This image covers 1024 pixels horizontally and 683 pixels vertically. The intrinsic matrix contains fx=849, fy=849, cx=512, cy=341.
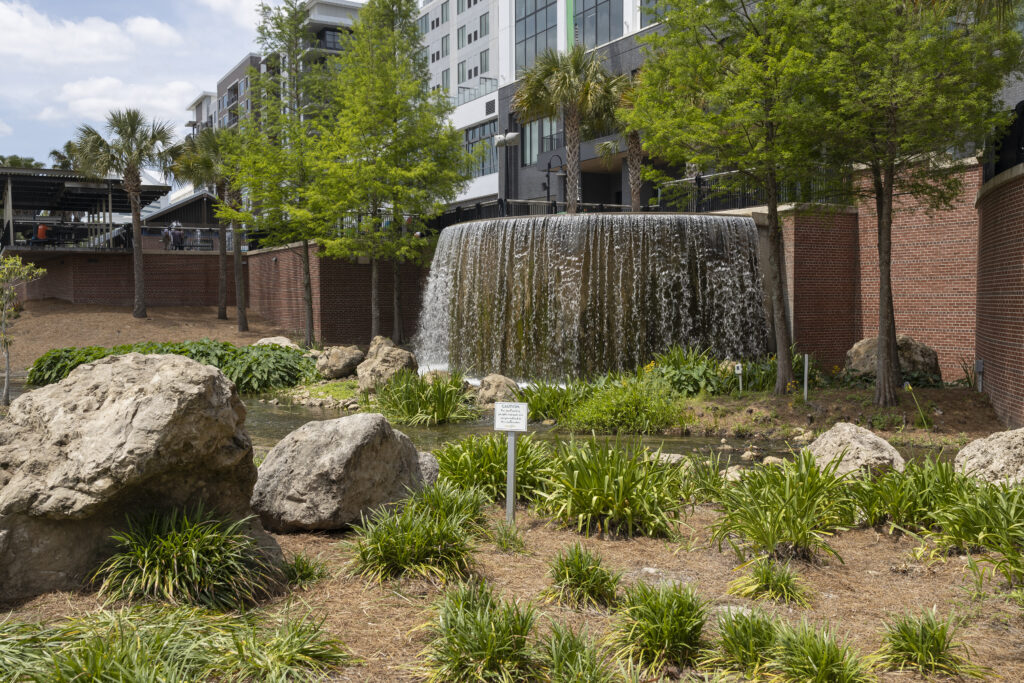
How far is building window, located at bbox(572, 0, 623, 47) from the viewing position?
38031 mm

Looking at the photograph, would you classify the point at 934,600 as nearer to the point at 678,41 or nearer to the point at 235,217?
the point at 678,41

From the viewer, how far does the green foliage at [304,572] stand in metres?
5.86

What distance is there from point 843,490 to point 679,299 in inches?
504

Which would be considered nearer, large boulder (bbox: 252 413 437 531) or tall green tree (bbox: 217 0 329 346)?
large boulder (bbox: 252 413 437 531)

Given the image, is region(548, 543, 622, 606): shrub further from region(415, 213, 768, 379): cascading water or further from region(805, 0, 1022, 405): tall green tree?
region(415, 213, 768, 379): cascading water

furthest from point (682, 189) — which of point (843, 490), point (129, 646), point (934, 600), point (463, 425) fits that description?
point (129, 646)

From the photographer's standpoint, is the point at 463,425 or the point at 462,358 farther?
the point at 462,358

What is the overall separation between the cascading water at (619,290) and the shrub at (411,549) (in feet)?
45.8

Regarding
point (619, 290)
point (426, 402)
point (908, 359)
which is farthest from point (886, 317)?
point (426, 402)

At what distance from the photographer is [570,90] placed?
29281 mm

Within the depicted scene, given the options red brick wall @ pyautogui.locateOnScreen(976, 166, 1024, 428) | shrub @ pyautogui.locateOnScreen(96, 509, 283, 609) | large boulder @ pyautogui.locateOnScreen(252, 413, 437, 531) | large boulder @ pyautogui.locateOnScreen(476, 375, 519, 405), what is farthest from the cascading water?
shrub @ pyautogui.locateOnScreen(96, 509, 283, 609)

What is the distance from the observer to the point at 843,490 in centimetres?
772

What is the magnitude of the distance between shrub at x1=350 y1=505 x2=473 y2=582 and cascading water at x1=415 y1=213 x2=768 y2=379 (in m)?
13.9

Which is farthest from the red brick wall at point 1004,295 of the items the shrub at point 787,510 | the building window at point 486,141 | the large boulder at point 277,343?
the building window at point 486,141
